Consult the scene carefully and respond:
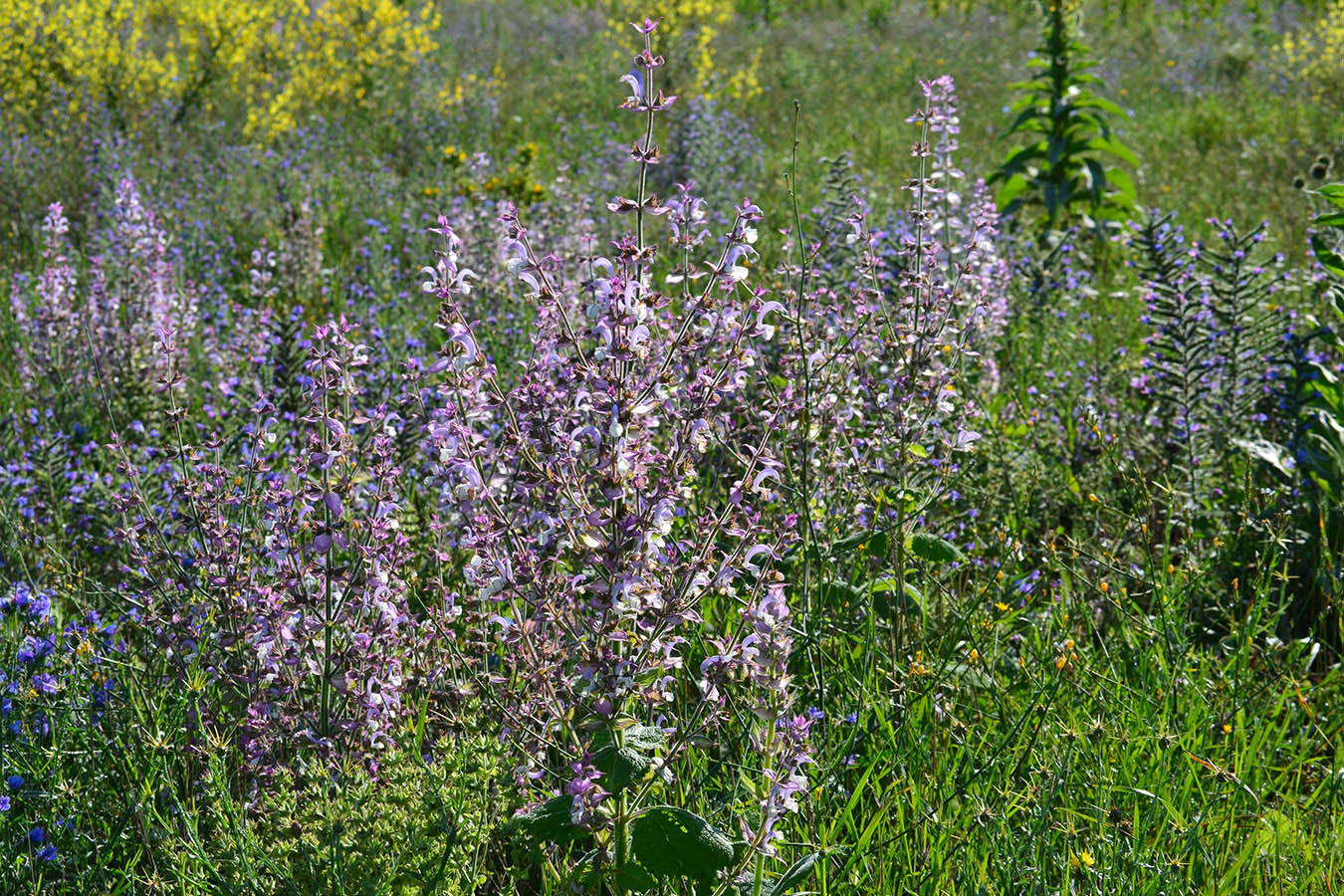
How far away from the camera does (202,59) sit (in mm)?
11109

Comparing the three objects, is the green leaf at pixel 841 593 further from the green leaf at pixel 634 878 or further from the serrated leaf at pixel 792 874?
the green leaf at pixel 634 878

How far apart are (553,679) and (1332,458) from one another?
2497 millimetres

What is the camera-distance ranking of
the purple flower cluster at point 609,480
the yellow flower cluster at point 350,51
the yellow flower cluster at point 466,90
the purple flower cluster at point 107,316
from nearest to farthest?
the purple flower cluster at point 609,480 < the purple flower cluster at point 107,316 < the yellow flower cluster at point 466,90 < the yellow flower cluster at point 350,51

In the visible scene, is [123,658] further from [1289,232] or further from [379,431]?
[1289,232]

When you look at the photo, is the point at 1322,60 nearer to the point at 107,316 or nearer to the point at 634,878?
the point at 107,316

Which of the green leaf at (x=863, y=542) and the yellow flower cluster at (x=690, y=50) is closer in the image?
the green leaf at (x=863, y=542)

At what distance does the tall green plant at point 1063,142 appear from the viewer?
646cm

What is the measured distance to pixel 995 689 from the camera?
2.79 m

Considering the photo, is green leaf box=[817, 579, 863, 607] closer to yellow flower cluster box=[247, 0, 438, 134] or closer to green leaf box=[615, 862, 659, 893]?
green leaf box=[615, 862, 659, 893]

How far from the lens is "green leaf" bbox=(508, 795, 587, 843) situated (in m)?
1.89

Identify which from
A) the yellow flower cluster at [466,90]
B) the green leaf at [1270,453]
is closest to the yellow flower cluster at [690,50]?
the yellow flower cluster at [466,90]

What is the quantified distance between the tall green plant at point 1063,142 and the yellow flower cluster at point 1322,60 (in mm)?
5658

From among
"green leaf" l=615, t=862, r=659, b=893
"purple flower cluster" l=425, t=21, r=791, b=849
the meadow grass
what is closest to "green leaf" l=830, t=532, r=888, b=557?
the meadow grass

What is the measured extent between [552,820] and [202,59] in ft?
36.9
